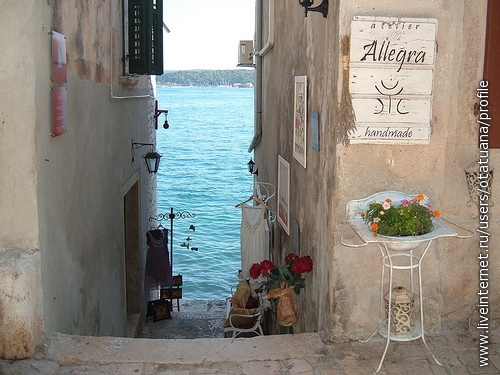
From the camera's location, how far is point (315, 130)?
18.9 feet

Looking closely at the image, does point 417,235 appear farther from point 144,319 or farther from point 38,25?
point 144,319

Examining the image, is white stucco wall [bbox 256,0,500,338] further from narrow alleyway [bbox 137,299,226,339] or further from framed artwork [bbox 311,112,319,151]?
narrow alleyway [bbox 137,299,226,339]

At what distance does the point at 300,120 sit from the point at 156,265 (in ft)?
20.2

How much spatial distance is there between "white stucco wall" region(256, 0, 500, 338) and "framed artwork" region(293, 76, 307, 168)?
0.45m

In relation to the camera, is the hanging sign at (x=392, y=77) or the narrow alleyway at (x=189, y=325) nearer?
the hanging sign at (x=392, y=77)

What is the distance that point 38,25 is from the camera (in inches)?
188

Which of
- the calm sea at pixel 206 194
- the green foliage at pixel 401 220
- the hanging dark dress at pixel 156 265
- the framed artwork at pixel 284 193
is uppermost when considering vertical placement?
the green foliage at pixel 401 220

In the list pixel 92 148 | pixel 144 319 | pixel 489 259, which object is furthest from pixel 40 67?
pixel 144 319

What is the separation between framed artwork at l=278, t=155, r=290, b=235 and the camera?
7.67m

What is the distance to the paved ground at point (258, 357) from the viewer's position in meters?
4.67

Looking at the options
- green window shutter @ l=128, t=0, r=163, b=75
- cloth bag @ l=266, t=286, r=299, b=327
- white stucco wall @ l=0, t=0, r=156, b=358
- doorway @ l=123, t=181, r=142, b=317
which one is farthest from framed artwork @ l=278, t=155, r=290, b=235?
doorway @ l=123, t=181, r=142, b=317

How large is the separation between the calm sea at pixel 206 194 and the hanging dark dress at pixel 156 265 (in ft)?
24.1

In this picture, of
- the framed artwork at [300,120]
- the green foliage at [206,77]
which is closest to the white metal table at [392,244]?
the framed artwork at [300,120]

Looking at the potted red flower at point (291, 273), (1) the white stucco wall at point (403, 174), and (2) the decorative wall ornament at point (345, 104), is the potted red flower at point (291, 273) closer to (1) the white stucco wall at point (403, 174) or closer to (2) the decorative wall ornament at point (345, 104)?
(1) the white stucco wall at point (403, 174)
